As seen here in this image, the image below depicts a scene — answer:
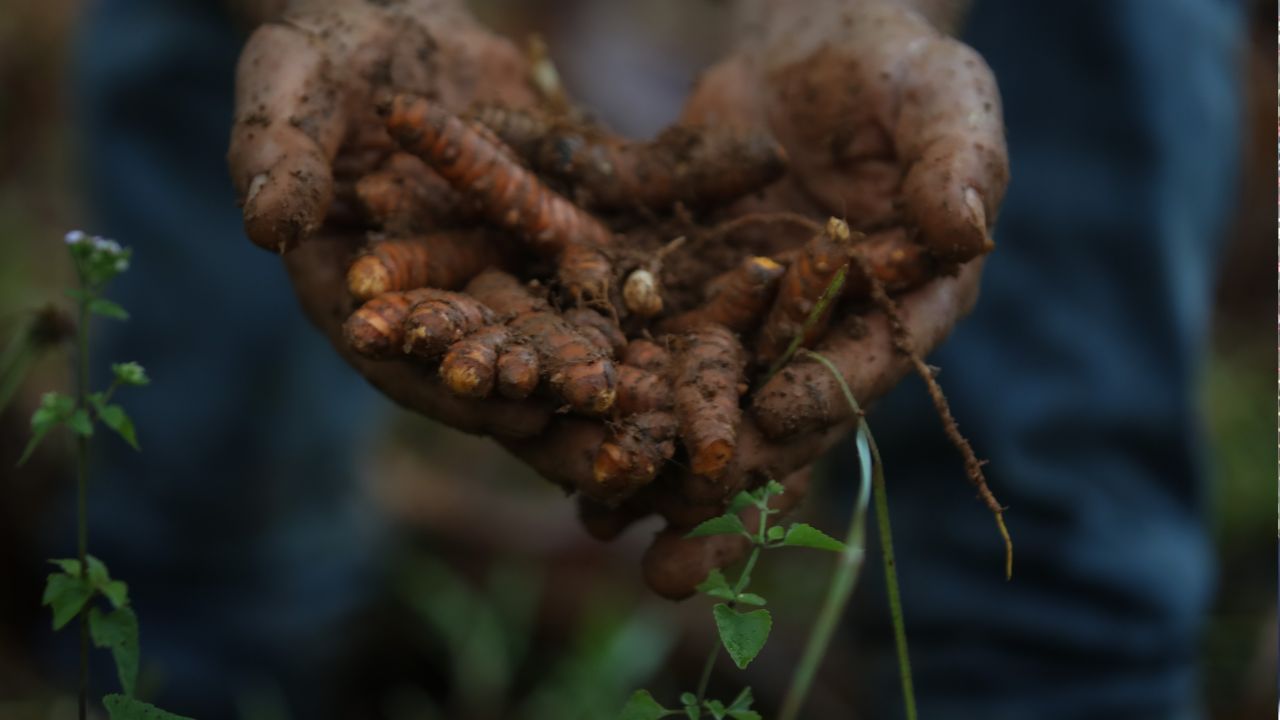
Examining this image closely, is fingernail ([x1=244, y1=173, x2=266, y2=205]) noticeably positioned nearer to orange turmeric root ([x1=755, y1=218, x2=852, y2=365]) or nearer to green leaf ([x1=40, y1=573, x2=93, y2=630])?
green leaf ([x1=40, y1=573, x2=93, y2=630])

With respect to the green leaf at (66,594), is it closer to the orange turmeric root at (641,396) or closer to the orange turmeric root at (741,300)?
the orange turmeric root at (641,396)

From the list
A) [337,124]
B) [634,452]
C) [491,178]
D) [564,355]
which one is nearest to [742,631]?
[634,452]

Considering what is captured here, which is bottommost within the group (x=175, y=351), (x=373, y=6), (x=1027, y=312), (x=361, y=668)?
(x=361, y=668)

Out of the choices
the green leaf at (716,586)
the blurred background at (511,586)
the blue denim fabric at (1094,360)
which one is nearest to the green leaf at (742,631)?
the green leaf at (716,586)

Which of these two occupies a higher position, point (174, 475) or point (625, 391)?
point (625, 391)

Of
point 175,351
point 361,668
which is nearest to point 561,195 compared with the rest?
point 175,351

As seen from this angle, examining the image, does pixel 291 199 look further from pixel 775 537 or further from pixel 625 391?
pixel 775 537
